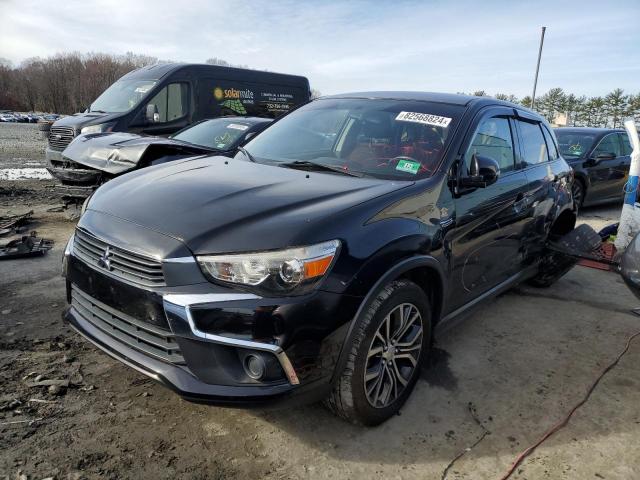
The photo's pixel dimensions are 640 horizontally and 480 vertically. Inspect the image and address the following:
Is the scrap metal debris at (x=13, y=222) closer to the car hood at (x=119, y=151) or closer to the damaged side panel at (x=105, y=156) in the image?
the damaged side panel at (x=105, y=156)

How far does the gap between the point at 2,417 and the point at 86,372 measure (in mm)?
514

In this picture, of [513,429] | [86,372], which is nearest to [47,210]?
[86,372]

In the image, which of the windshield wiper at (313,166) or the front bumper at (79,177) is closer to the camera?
the windshield wiper at (313,166)

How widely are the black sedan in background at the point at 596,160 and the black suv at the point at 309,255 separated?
20.2ft

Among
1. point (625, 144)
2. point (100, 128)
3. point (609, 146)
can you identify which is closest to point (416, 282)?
point (100, 128)

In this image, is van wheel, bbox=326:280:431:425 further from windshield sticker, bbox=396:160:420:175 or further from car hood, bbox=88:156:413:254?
windshield sticker, bbox=396:160:420:175

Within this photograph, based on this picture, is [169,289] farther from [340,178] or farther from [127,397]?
[340,178]

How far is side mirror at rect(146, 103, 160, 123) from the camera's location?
8.32 m

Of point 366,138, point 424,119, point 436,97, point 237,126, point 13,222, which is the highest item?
point 436,97

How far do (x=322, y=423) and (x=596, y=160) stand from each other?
27.5ft

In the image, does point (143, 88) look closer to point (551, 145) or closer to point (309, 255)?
point (551, 145)

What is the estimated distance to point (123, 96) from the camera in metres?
8.74

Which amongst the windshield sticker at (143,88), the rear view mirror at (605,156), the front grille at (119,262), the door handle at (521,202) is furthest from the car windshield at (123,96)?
the rear view mirror at (605,156)

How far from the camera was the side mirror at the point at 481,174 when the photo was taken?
9.70 feet
